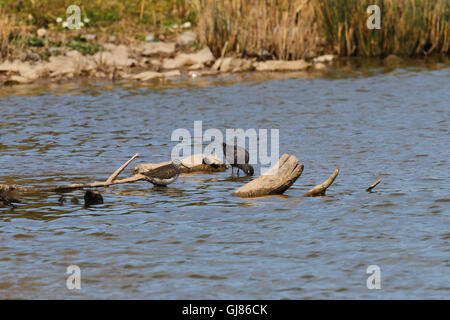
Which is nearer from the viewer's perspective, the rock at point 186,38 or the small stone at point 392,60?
→ the small stone at point 392,60

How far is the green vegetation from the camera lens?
2022 centimetres

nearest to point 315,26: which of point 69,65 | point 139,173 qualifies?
point 69,65

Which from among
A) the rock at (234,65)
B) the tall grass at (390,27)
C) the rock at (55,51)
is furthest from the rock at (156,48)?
the tall grass at (390,27)

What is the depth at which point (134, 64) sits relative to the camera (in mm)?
20484

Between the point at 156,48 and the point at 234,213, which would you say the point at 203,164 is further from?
the point at 156,48

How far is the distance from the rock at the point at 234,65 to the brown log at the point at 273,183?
11.0 meters

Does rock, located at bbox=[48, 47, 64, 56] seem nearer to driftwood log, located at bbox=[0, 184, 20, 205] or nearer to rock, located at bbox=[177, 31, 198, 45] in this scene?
rock, located at bbox=[177, 31, 198, 45]

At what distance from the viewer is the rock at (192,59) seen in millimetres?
20625

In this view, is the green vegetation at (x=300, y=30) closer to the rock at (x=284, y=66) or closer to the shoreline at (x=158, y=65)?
the shoreline at (x=158, y=65)

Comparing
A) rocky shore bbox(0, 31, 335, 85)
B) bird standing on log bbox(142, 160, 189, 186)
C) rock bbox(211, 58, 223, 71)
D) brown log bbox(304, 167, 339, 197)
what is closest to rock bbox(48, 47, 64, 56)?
rocky shore bbox(0, 31, 335, 85)

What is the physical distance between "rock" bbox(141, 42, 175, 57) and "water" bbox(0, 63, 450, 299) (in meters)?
5.33

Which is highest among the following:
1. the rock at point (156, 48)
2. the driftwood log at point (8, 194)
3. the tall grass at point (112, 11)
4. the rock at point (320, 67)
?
the tall grass at point (112, 11)

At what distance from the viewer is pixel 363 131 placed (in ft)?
43.0
